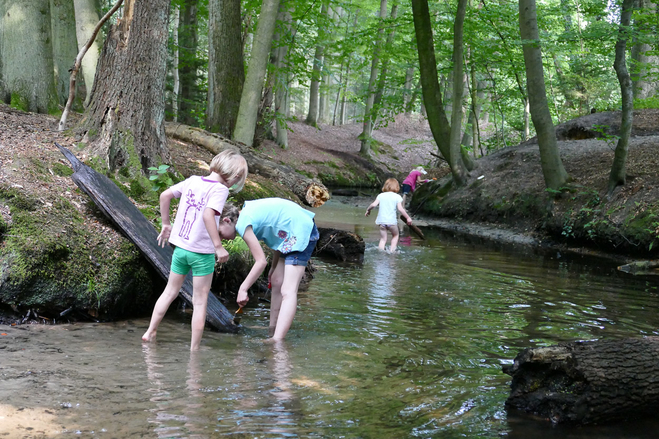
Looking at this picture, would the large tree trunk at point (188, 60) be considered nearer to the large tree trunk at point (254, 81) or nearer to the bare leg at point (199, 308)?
the large tree trunk at point (254, 81)

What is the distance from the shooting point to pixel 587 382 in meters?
3.92

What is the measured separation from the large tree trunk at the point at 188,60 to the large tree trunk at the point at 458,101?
9769mm

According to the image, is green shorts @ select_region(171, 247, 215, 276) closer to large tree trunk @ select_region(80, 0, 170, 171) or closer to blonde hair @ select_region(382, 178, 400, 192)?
large tree trunk @ select_region(80, 0, 170, 171)

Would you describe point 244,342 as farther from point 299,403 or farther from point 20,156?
point 20,156

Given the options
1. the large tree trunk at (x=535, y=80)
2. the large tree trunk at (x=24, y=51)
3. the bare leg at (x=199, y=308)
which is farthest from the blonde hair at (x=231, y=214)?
the large tree trunk at (x=535, y=80)

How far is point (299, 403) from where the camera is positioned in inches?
155

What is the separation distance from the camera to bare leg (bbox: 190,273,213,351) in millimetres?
4926

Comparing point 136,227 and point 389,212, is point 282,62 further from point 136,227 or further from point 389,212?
point 136,227

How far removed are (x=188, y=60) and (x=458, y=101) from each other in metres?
10.2

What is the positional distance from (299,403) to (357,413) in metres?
0.42

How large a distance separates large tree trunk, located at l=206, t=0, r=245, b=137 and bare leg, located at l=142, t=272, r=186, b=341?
30.7 ft

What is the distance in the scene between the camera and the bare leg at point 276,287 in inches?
228

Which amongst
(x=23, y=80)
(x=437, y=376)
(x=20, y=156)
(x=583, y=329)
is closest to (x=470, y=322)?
(x=583, y=329)

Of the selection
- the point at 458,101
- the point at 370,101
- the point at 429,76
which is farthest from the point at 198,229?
the point at 370,101
